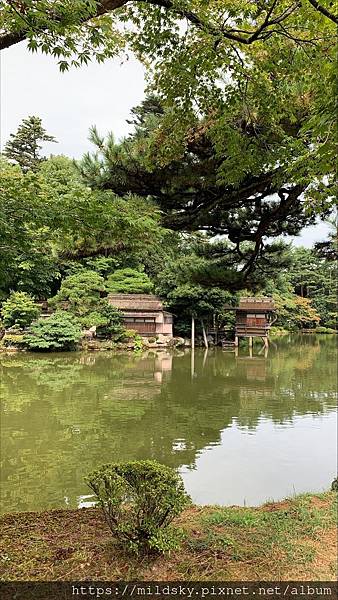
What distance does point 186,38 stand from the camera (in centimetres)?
308

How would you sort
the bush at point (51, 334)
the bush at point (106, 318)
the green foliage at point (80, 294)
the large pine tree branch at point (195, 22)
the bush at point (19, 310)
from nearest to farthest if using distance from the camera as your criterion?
the large pine tree branch at point (195, 22) < the bush at point (51, 334) < the bush at point (19, 310) < the bush at point (106, 318) < the green foliage at point (80, 294)

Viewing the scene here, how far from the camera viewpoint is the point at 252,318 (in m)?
22.6

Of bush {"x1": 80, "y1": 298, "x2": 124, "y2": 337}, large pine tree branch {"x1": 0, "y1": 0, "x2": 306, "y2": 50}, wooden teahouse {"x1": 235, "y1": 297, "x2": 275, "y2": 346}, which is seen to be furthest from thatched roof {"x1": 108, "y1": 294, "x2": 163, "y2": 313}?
large pine tree branch {"x1": 0, "y1": 0, "x2": 306, "y2": 50}

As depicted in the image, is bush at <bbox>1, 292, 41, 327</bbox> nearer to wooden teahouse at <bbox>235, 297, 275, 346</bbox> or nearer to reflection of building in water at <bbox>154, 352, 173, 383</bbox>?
reflection of building in water at <bbox>154, 352, 173, 383</bbox>

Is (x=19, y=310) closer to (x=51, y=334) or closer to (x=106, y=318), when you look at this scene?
(x=51, y=334)

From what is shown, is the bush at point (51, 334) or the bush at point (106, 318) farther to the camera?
the bush at point (106, 318)

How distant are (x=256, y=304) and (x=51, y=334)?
10397mm

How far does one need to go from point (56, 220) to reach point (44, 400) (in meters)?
7.14

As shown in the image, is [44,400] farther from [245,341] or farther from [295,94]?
[245,341]

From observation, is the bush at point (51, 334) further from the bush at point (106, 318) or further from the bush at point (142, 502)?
the bush at point (142, 502)

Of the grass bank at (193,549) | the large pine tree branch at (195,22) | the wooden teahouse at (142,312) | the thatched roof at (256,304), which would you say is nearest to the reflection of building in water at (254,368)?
the thatched roof at (256,304)

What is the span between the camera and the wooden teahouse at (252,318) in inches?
874

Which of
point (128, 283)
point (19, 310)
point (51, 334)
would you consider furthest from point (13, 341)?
point (128, 283)

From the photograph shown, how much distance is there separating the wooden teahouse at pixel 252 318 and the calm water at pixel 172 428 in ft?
24.7
